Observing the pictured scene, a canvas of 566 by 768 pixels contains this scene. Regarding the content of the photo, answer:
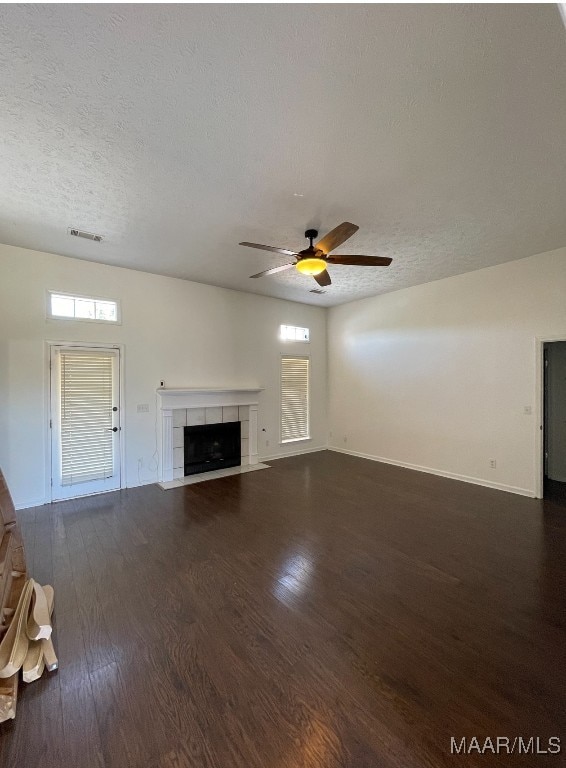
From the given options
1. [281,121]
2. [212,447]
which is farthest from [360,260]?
[212,447]

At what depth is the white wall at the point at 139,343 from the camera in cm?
398

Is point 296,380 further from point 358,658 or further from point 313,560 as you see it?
point 358,658

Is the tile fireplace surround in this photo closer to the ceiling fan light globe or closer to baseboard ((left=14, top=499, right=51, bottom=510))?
baseboard ((left=14, top=499, right=51, bottom=510))

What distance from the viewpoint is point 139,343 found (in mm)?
4914

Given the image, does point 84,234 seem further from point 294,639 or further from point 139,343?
point 294,639

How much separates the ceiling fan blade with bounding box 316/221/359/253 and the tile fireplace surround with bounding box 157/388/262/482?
328 centimetres

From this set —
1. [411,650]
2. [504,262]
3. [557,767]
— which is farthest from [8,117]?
[504,262]

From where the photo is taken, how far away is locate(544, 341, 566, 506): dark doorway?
5.06 m

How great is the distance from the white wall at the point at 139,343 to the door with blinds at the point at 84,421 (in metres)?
0.13

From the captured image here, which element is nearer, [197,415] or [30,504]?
[30,504]

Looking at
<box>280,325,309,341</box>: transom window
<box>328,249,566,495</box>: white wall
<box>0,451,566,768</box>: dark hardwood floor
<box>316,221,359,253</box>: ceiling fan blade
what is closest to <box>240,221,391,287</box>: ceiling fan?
<box>316,221,359,253</box>: ceiling fan blade

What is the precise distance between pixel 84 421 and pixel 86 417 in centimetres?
6

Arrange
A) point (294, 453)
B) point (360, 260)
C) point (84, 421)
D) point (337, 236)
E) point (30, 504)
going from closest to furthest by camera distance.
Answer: point (337, 236) < point (360, 260) < point (30, 504) < point (84, 421) < point (294, 453)

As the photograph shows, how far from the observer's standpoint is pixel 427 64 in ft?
5.56
